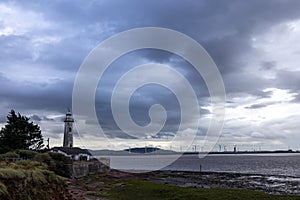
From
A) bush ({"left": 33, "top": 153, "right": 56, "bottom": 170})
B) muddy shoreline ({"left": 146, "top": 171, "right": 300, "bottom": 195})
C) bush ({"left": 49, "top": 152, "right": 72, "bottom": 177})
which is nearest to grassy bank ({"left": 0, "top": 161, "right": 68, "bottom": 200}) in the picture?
bush ({"left": 33, "top": 153, "right": 56, "bottom": 170})

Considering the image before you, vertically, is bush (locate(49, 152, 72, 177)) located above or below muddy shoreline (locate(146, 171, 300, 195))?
above

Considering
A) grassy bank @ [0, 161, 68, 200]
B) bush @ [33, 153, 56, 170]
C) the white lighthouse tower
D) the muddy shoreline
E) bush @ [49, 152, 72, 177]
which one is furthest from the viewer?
the white lighthouse tower

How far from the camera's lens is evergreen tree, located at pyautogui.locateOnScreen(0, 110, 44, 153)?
52.1 meters

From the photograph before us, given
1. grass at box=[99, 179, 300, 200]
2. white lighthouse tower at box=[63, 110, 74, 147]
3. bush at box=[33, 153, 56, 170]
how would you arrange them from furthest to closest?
white lighthouse tower at box=[63, 110, 74, 147] → bush at box=[33, 153, 56, 170] → grass at box=[99, 179, 300, 200]

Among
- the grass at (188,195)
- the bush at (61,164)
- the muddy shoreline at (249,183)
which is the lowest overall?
the muddy shoreline at (249,183)

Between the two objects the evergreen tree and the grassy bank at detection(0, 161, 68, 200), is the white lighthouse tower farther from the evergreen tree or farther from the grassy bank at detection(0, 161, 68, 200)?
the grassy bank at detection(0, 161, 68, 200)

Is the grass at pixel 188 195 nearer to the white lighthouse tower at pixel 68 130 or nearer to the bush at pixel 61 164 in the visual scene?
the bush at pixel 61 164

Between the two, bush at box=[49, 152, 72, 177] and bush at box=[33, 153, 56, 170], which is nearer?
bush at box=[33, 153, 56, 170]

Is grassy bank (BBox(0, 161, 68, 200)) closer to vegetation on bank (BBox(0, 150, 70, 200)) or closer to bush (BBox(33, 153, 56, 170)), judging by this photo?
vegetation on bank (BBox(0, 150, 70, 200))

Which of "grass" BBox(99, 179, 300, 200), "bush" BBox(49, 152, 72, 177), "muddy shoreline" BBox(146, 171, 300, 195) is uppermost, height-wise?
"bush" BBox(49, 152, 72, 177)

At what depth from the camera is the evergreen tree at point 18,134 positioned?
171 ft

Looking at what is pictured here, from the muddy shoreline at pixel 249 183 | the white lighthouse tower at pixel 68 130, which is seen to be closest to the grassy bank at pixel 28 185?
the muddy shoreline at pixel 249 183

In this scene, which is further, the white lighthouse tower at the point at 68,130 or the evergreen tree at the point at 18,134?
the white lighthouse tower at the point at 68,130

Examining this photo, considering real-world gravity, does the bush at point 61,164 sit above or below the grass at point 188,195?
above
